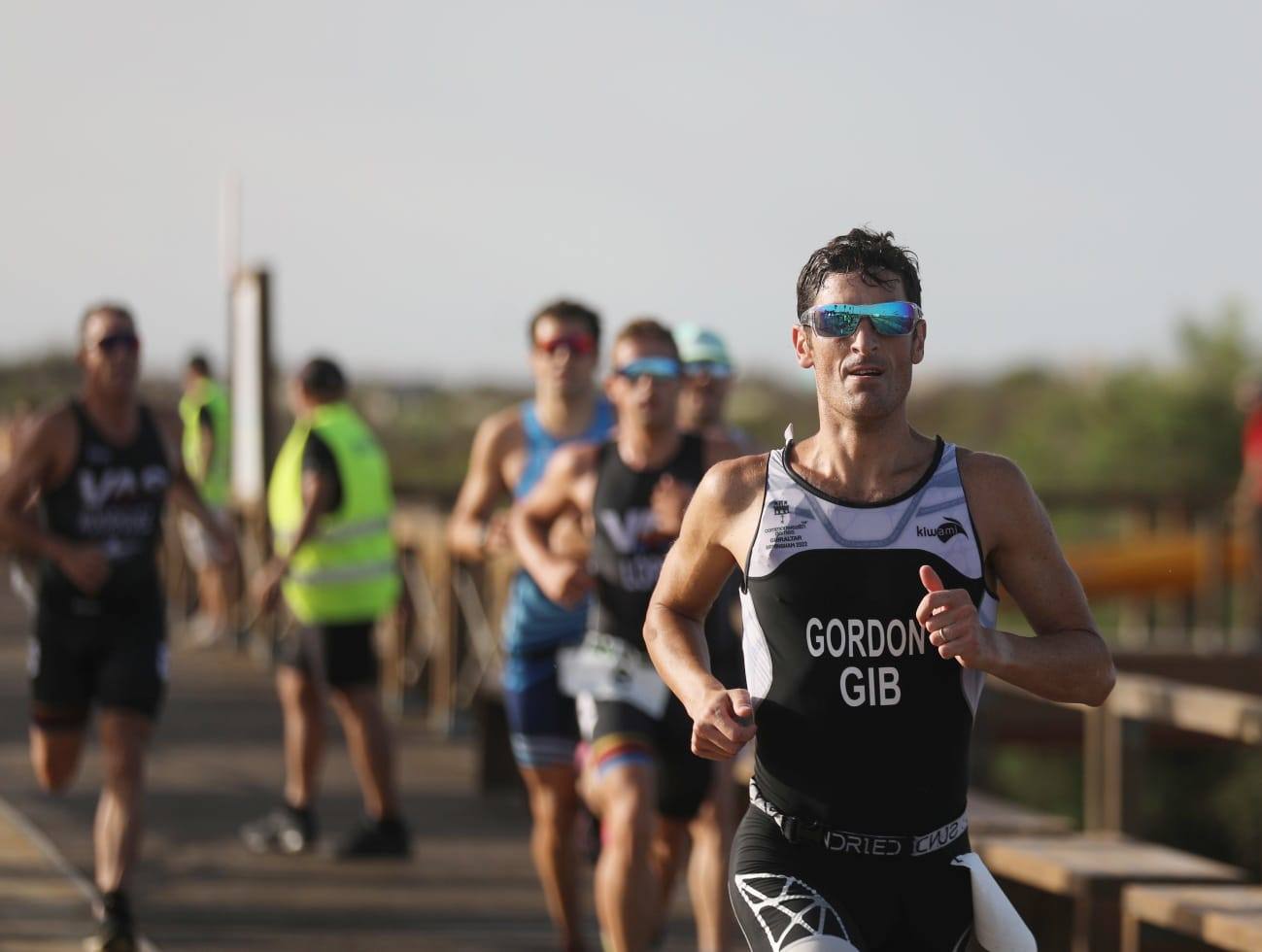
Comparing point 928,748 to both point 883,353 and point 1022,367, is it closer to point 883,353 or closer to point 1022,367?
point 883,353

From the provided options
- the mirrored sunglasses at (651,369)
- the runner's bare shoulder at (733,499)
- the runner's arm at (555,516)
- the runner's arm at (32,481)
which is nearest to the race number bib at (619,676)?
the runner's arm at (555,516)

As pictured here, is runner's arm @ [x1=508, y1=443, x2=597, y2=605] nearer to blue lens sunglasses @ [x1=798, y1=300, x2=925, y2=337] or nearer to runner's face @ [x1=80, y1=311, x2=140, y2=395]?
runner's face @ [x1=80, y1=311, x2=140, y2=395]

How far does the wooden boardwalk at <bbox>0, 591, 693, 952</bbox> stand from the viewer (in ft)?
27.3

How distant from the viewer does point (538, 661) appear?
783 cm

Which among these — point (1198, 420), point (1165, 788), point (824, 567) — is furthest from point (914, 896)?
point (1198, 420)

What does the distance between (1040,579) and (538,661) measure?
3.69 metres

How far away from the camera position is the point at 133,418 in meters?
8.35

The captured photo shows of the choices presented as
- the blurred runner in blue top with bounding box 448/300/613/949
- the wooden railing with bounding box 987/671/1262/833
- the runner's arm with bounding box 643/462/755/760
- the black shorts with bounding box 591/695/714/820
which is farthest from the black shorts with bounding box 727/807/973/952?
the blurred runner in blue top with bounding box 448/300/613/949

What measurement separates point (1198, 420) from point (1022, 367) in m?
26.4

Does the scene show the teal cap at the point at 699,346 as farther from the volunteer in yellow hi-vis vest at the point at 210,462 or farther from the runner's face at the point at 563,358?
the volunteer in yellow hi-vis vest at the point at 210,462

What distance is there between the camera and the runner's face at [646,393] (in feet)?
22.8

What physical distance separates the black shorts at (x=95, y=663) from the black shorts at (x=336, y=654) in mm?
1660

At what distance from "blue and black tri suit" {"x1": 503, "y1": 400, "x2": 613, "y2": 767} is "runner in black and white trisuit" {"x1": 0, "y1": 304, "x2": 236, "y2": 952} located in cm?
132

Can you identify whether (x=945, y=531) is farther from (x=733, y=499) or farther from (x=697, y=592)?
(x=697, y=592)
